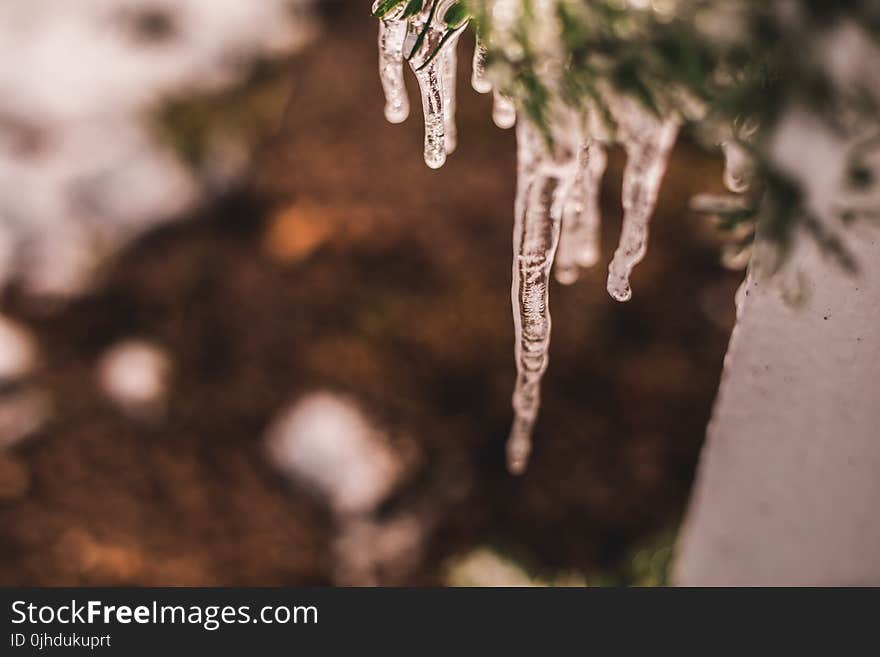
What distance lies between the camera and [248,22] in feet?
8.35

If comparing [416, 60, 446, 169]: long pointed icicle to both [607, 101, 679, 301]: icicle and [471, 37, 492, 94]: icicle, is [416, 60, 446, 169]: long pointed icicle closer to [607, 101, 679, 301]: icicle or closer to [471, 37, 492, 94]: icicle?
[471, 37, 492, 94]: icicle

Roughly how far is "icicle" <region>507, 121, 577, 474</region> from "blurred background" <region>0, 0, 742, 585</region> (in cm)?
74

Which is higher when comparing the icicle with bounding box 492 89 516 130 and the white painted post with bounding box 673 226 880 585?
the icicle with bounding box 492 89 516 130

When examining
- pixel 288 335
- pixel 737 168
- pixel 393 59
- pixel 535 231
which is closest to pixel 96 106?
pixel 288 335

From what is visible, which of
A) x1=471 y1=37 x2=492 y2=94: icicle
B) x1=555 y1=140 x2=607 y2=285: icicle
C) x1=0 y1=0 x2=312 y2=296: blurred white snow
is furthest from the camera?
x1=0 y1=0 x2=312 y2=296: blurred white snow

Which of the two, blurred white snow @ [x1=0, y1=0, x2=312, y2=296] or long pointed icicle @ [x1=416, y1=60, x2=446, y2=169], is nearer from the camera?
long pointed icicle @ [x1=416, y1=60, x2=446, y2=169]

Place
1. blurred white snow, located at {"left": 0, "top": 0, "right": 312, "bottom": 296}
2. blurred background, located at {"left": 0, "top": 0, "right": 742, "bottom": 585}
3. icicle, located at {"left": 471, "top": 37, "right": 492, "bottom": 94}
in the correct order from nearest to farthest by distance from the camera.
→ 1. icicle, located at {"left": 471, "top": 37, "right": 492, "bottom": 94}
2. blurred background, located at {"left": 0, "top": 0, "right": 742, "bottom": 585}
3. blurred white snow, located at {"left": 0, "top": 0, "right": 312, "bottom": 296}

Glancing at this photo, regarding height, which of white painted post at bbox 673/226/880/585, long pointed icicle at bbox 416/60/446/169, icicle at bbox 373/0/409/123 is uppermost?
icicle at bbox 373/0/409/123

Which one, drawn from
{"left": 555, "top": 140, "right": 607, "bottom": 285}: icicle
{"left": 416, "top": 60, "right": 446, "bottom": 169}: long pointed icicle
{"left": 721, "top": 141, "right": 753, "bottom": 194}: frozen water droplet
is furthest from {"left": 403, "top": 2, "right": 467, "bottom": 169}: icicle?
{"left": 721, "top": 141, "right": 753, "bottom": 194}: frozen water droplet

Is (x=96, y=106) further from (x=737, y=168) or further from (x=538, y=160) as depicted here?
(x=737, y=168)

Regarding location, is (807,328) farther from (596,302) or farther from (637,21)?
(596,302)

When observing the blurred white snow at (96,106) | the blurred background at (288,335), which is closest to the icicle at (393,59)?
the blurred background at (288,335)

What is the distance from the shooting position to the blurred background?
1.75 m

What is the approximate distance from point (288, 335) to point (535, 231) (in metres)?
1.37
